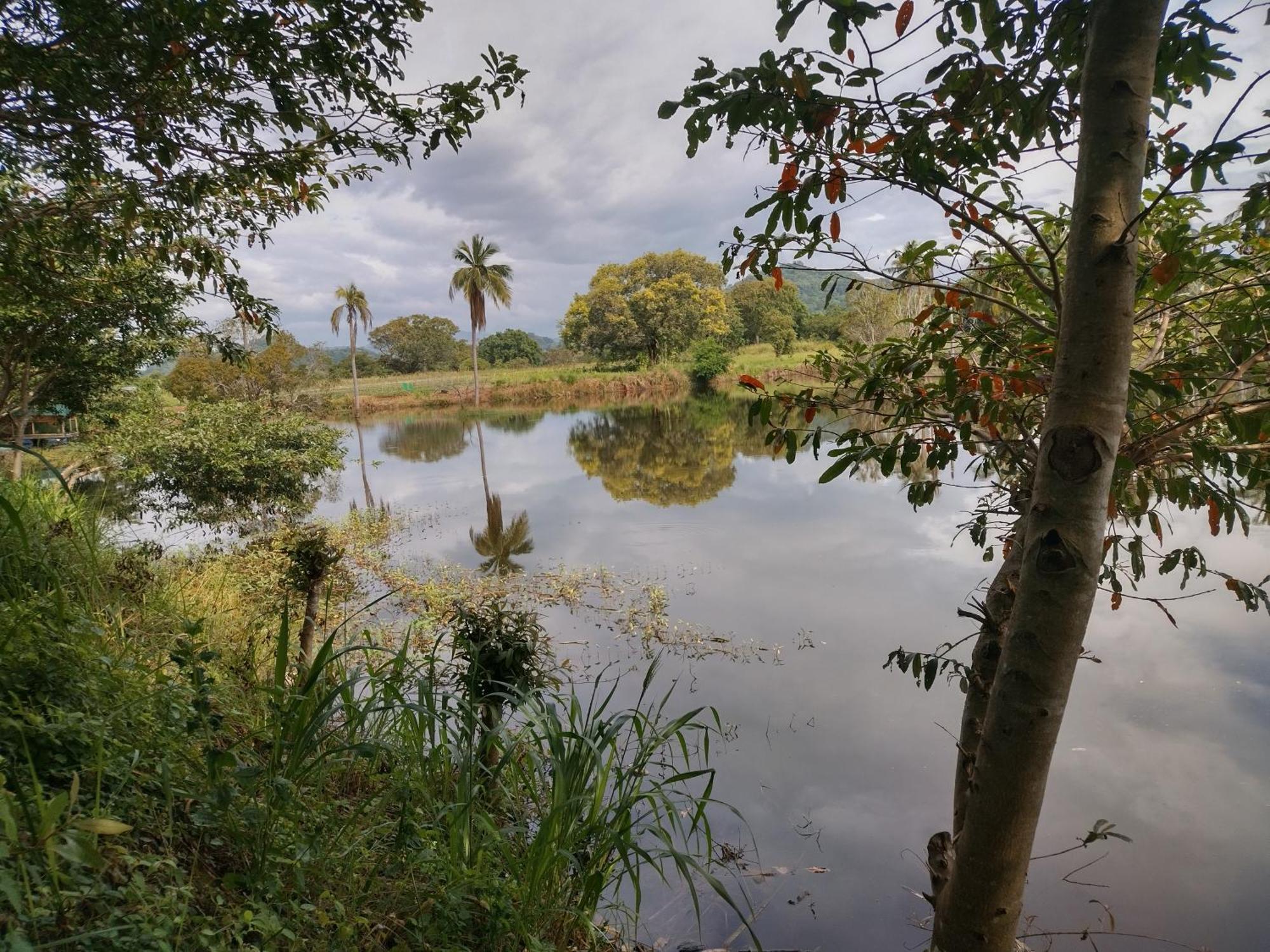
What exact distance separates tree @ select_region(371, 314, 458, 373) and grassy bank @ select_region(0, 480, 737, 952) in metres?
43.9

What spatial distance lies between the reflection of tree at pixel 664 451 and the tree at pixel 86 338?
6595 millimetres

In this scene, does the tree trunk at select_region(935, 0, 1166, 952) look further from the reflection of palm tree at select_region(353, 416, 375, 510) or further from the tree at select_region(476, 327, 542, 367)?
the tree at select_region(476, 327, 542, 367)

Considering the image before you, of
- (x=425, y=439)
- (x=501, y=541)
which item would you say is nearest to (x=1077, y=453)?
(x=501, y=541)

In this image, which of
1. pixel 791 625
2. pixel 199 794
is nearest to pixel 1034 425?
pixel 199 794

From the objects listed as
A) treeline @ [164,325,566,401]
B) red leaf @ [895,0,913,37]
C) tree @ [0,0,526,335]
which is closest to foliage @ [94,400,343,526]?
tree @ [0,0,526,335]

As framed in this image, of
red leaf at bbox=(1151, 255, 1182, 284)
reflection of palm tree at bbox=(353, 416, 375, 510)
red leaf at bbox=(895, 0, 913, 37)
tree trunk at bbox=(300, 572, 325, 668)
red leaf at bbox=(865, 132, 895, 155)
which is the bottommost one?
reflection of palm tree at bbox=(353, 416, 375, 510)

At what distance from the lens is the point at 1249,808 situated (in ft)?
9.86

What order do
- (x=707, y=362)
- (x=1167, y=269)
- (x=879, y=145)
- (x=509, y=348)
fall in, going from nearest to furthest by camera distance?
(x=1167, y=269)
(x=879, y=145)
(x=707, y=362)
(x=509, y=348)

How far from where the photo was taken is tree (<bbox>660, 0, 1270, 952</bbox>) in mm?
1000

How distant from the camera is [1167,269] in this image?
1.16 m

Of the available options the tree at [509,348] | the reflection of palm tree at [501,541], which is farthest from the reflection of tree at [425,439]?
the tree at [509,348]

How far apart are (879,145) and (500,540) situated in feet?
24.7

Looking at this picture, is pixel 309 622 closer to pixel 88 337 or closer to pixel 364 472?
pixel 88 337

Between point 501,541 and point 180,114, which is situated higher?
point 180,114
